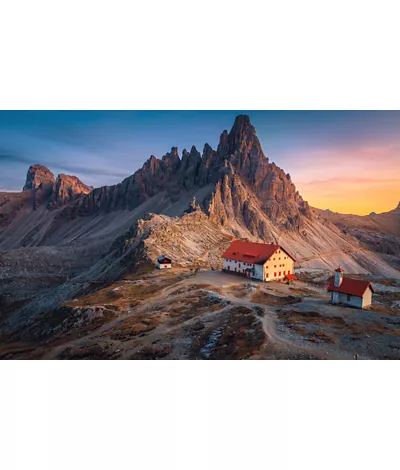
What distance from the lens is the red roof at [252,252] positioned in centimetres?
4634

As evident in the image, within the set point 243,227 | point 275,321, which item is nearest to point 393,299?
point 275,321

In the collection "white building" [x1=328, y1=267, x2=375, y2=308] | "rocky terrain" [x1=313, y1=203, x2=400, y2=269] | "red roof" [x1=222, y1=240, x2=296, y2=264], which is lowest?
"white building" [x1=328, y1=267, x2=375, y2=308]

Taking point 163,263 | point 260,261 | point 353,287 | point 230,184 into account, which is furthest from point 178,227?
point 230,184

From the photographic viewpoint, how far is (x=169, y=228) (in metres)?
74.7

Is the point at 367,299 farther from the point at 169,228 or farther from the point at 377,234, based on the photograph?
the point at 377,234

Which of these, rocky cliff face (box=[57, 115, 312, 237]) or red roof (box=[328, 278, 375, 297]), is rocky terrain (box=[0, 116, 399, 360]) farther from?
red roof (box=[328, 278, 375, 297])

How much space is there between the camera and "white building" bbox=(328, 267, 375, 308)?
101 ft

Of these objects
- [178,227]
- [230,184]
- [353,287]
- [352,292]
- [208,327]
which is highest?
[230,184]

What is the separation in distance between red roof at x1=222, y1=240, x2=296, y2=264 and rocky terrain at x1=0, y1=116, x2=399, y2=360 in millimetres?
12080

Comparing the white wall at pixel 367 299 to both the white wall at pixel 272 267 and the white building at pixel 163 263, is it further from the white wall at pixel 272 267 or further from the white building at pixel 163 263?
the white building at pixel 163 263

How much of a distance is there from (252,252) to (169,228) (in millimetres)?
30543

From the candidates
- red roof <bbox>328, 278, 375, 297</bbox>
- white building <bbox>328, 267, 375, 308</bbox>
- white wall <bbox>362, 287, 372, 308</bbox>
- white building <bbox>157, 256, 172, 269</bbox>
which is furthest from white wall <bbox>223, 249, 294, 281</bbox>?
white wall <bbox>362, 287, 372, 308</bbox>

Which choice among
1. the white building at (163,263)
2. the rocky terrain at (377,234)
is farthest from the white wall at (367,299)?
the rocky terrain at (377,234)

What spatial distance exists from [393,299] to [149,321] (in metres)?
33.7
